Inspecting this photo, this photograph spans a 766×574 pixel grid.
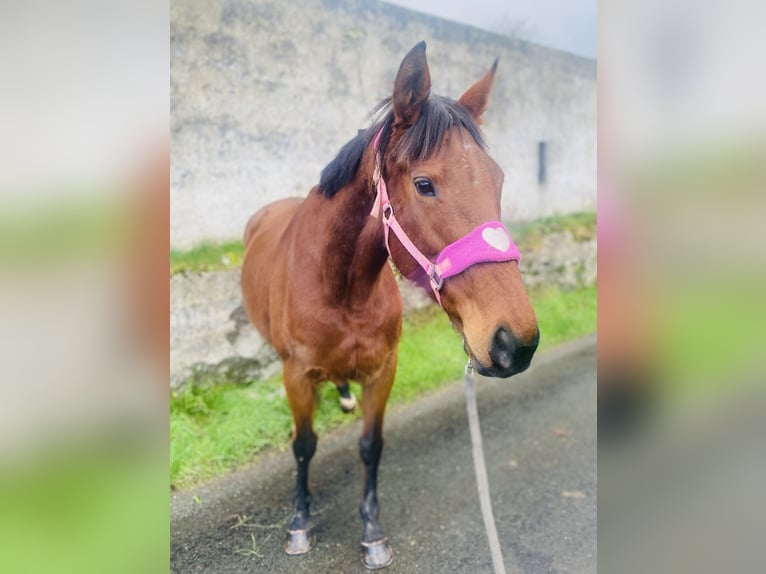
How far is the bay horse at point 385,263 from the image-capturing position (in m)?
1.45

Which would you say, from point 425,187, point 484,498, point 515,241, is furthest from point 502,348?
point 515,241

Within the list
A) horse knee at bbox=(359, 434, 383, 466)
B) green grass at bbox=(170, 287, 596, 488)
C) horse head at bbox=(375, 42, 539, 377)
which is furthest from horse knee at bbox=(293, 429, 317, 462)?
horse head at bbox=(375, 42, 539, 377)

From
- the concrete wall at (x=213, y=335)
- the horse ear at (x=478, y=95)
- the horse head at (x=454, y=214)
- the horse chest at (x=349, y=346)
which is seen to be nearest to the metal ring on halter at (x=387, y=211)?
the horse head at (x=454, y=214)

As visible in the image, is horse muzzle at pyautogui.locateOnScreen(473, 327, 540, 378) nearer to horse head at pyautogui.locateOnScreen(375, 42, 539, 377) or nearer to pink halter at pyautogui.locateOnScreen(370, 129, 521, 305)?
horse head at pyautogui.locateOnScreen(375, 42, 539, 377)

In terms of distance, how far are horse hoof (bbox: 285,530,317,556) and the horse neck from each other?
1.23 m

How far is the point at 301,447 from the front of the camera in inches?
104

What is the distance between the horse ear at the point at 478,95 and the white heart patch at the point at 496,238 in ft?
2.21

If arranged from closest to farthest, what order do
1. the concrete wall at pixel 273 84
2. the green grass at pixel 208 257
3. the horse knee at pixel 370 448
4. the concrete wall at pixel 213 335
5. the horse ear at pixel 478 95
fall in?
1. the horse ear at pixel 478 95
2. the horse knee at pixel 370 448
3. the concrete wall at pixel 213 335
4. the green grass at pixel 208 257
5. the concrete wall at pixel 273 84

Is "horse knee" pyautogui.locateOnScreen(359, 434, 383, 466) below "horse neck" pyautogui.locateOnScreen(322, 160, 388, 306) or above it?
below

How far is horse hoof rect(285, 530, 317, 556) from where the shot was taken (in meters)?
2.43

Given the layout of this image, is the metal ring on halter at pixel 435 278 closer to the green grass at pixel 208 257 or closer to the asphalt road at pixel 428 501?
the asphalt road at pixel 428 501
